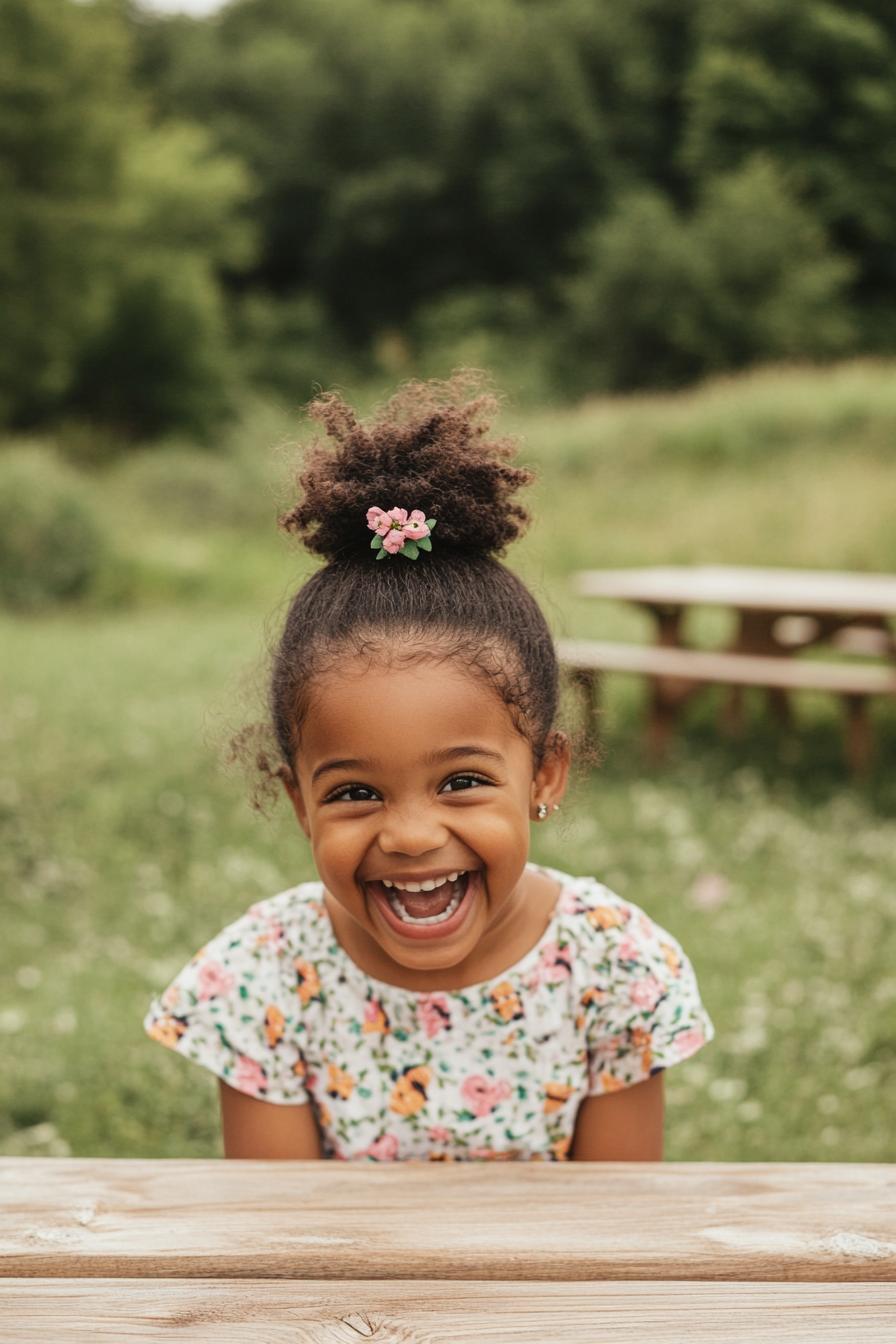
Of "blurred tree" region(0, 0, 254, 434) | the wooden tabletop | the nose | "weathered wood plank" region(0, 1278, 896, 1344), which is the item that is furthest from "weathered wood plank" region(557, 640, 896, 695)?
"blurred tree" region(0, 0, 254, 434)

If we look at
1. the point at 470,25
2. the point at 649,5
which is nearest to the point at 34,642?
the point at 649,5

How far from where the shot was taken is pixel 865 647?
7516 millimetres

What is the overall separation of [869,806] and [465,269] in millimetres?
34198

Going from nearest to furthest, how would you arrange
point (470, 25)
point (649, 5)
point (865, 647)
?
point (865, 647)
point (649, 5)
point (470, 25)

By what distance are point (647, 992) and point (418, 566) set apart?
1.97 feet

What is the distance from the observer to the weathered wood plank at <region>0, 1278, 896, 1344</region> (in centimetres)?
115

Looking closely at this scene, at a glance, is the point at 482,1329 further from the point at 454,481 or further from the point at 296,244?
the point at 296,244

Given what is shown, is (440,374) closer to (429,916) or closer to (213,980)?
(213,980)

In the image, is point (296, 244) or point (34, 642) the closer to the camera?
point (34, 642)

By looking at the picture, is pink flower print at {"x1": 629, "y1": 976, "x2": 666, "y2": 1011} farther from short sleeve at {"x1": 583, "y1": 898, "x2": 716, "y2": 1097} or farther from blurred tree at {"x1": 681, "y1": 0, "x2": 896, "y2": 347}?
blurred tree at {"x1": 681, "y1": 0, "x2": 896, "y2": 347}

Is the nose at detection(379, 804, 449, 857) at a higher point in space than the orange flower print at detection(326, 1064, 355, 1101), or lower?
higher

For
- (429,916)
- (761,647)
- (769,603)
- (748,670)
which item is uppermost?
(769,603)

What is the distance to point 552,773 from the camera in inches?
68.8

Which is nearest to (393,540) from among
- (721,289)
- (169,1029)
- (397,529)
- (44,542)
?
(397,529)
